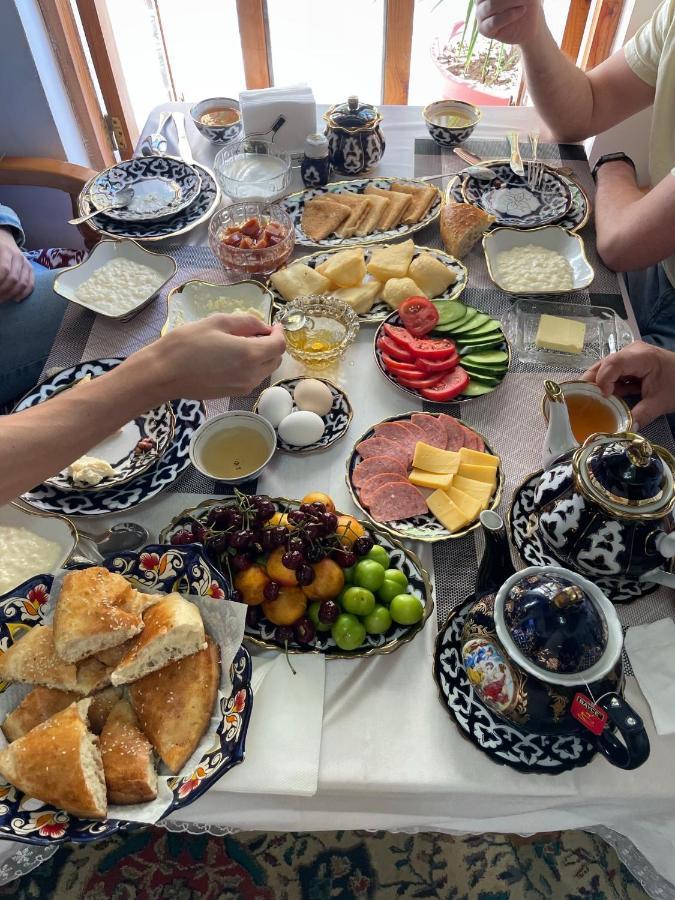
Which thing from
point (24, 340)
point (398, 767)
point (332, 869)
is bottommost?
point (332, 869)

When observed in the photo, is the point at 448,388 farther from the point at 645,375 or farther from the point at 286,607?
the point at 286,607

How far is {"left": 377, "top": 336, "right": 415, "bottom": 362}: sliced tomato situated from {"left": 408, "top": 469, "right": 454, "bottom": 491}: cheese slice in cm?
33

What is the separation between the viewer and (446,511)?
1.11m

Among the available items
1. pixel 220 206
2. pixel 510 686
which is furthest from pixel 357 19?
pixel 510 686

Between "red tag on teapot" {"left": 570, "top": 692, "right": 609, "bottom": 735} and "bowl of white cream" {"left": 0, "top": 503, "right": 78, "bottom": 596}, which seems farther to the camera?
"bowl of white cream" {"left": 0, "top": 503, "right": 78, "bottom": 596}

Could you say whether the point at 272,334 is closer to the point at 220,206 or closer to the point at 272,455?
the point at 272,455

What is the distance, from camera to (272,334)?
4.03ft

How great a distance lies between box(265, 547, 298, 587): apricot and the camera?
3.16ft

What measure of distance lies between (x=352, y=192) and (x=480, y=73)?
2.56 m

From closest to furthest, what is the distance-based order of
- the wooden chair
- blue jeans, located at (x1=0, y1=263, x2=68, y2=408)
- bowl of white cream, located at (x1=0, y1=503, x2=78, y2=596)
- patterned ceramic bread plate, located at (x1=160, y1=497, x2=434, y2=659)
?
patterned ceramic bread plate, located at (x1=160, y1=497, x2=434, y2=659) < bowl of white cream, located at (x1=0, y1=503, x2=78, y2=596) < blue jeans, located at (x1=0, y1=263, x2=68, y2=408) < the wooden chair

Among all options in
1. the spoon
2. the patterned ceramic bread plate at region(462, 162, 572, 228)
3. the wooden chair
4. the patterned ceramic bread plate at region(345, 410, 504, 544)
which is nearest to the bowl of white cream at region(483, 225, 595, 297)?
the patterned ceramic bread plate at region(462, 162, 572, 228)

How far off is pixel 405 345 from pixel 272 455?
0.42m

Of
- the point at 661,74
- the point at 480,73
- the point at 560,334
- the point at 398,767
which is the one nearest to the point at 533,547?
the point at 398,767

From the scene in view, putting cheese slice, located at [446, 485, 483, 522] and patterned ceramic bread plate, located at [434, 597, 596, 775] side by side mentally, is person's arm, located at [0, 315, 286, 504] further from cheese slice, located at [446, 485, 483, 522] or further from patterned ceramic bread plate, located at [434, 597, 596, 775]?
patterned ceramic bread plate, located at [434, 597, 596, 775]
